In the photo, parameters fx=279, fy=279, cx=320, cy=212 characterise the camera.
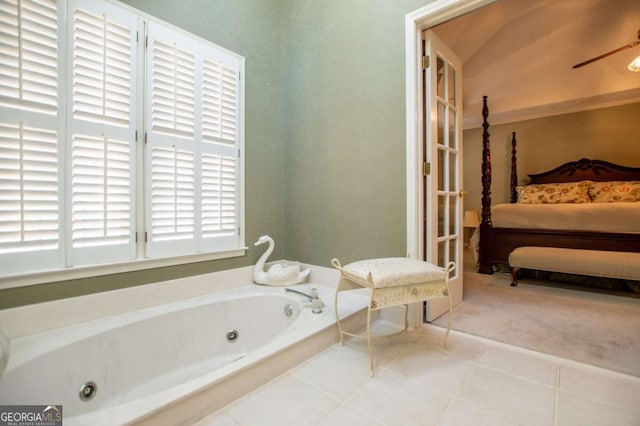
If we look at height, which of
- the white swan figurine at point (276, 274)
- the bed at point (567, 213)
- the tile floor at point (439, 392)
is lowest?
the tile floor at point (439, 392)

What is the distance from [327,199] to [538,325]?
1.82m

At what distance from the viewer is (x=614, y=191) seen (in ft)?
13.2

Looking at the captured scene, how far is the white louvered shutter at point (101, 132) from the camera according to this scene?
58.9 inches

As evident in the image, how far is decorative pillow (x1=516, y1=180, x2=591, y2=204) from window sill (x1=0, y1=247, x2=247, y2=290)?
4974 millimetres

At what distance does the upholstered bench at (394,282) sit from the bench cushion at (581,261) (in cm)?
207

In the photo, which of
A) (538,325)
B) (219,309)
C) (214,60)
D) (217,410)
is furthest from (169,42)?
(538,325)

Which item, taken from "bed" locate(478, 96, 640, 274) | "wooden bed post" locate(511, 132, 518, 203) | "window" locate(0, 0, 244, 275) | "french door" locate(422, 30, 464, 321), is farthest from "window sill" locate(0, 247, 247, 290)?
"wooden bed post" locate(511, 132, 518, 203)

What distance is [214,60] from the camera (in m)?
2.08

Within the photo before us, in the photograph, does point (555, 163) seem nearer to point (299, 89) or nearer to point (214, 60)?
point (299, 89)

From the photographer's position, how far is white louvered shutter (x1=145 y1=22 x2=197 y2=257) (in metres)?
1.77

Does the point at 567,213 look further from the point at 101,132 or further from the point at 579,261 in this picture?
the point at 101,132

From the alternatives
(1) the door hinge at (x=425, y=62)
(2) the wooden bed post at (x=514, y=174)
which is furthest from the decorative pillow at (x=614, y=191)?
(1) the door hinge at (x=425, y=62)

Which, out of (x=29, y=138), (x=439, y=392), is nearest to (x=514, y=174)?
(x=439, y=392)

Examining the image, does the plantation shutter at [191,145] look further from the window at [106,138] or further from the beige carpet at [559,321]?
the beige carpet at [559,321]
